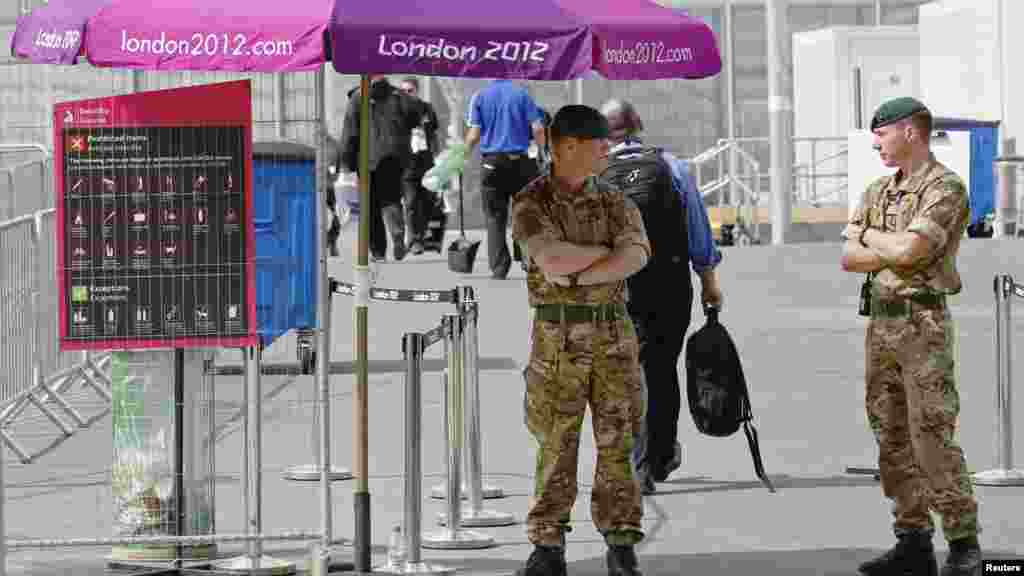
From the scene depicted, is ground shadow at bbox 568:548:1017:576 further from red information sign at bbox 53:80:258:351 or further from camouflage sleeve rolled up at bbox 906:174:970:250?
red information sign at bbox 53:80:258:351

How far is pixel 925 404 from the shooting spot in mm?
7875

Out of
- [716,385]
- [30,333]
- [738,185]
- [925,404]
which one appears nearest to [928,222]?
[925,404]

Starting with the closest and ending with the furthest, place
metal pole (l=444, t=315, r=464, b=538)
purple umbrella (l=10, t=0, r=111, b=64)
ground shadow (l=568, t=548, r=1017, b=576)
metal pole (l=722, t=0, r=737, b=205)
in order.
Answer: purple umbrella (l=10, t=0, r=111, b=64)
ground shadow (l=568, t=548, r=1017, b=576)
metal pole (l=444, t=315, r=464, b=538)
metal pole (l=722, t=0, r=737, b=205)

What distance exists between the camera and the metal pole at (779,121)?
87.5ft

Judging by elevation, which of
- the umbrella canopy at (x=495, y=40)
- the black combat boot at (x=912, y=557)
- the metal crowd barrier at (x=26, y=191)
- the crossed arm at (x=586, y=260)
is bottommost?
the black combat boot at (x=912, y=557)

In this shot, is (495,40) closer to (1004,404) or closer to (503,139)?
(1004,404)

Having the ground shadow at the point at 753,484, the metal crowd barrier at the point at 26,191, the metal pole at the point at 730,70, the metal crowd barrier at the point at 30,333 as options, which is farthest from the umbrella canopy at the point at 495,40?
the metal pole at the point at 730,70

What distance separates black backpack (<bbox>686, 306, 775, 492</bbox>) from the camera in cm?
992

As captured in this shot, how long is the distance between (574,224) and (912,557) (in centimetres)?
173

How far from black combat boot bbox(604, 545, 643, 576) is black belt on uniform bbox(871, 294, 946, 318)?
126cm

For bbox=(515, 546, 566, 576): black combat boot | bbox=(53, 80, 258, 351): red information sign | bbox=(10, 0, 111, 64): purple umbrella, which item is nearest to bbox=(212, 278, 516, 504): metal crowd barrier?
bbox=(53, 80, 258, 351): red information sign

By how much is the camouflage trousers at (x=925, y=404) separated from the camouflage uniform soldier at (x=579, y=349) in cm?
90

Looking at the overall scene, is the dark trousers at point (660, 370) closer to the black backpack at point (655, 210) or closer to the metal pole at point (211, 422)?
the black backpack at point (655, 210)

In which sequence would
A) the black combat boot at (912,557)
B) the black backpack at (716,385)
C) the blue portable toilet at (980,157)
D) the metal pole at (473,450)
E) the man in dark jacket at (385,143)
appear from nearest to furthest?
the black combat boot at (912,557), the metal pole at (473,450), the black backpack at (716,385), the man in dark jacket at (385,143), the blue portable toilet at (980,157)
